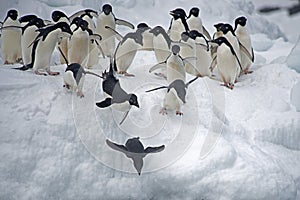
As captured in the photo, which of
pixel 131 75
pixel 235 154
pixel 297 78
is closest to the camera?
pixel 235 154

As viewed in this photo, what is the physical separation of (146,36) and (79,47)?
0.39 m

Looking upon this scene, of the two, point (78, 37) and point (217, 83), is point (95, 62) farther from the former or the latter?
point (217, 83)

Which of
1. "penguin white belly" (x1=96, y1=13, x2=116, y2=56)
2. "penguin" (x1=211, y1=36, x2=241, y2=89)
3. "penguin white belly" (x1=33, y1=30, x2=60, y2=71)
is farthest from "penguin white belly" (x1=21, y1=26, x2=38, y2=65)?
"penguin" (x1=211, y1=36, x2=241, y2=89)

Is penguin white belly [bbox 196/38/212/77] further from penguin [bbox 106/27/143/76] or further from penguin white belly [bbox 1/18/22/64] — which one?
penguin white belly [bbox 1/18/22/64]

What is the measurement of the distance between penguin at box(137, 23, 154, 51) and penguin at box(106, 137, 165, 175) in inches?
28.9

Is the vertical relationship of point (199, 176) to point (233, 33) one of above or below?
below

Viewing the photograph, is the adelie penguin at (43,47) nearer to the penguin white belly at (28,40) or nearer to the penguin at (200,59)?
the penguin white belly at (28,40)

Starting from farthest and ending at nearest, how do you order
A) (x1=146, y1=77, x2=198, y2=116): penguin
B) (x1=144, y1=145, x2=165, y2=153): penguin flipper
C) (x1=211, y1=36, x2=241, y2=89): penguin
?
(x1=211, y1=36, x2=241, y2=89): penguin, (x1=146, y1=77, x2=198, y2=116): penguin, (x1=144, y1=145, x2=165, y2=153): penguin flipper

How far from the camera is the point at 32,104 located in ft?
5.69

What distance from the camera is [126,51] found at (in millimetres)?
2168

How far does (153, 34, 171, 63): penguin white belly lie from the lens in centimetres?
227

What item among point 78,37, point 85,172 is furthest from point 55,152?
point 78,37

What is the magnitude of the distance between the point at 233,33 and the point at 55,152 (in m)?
1.12

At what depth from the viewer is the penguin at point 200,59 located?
229 cm
